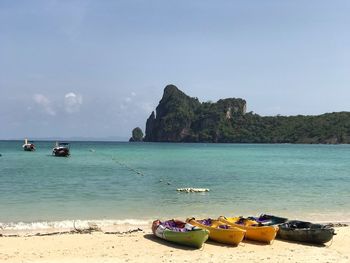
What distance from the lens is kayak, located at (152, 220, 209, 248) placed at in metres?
15.1

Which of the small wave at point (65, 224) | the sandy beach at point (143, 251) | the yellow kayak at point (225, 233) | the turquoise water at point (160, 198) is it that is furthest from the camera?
the turquoise water at point (160, 198)

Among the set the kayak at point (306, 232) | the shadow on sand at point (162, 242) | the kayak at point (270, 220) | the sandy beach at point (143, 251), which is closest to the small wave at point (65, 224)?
the sandy beach at point (143, 251)

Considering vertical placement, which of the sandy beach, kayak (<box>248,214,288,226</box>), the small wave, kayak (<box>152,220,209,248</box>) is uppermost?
kayak (<box>248,214,288,226</box>)

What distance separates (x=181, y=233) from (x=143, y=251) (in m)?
1.41

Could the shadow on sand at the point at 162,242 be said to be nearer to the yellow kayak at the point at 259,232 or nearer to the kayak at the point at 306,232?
the yellow kayak at the point at 259,232

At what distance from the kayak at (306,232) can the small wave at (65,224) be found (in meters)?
6.17

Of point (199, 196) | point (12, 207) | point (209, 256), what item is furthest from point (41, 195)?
point (209, 256)

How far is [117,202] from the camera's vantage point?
86.7ft

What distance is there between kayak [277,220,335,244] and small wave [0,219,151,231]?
617cm

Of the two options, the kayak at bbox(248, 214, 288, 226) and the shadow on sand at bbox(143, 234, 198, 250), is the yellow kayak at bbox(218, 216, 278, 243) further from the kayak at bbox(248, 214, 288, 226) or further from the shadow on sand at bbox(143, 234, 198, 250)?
the shadow on sand at bbox(143, 234, 198, 250)

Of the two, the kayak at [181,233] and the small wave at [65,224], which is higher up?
the kayak at [181,233]

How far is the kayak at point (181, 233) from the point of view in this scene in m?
15.1

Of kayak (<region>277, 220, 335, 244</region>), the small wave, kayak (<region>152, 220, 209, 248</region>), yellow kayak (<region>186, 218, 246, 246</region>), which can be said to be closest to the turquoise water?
the small wave

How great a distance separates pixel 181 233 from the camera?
1555 centimetres
